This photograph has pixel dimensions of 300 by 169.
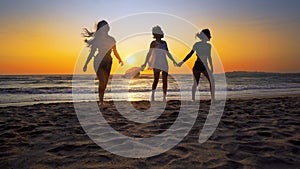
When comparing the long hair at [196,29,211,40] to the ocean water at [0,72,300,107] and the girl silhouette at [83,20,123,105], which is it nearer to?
the girl silhouette at [83,20,123,105]

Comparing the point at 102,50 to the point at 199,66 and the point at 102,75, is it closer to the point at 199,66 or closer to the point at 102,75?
the point at 102,75

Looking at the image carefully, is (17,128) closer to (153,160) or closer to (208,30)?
(153,160)

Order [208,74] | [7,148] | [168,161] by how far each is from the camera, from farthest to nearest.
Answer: [208,74] → [7,148] → [168,161]

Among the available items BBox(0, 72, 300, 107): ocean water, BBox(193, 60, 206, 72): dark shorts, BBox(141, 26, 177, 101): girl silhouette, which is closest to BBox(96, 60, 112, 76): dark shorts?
BBox(141, 26, 177, 101): girl silhouette

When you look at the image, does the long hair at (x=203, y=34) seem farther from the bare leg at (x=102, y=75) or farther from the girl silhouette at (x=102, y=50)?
the bare leg at (x=102, y=75)

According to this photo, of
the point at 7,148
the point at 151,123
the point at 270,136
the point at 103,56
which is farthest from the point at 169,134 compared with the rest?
the point at 103,56

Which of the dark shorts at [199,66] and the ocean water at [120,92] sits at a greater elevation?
the dark shorts at [199,66]

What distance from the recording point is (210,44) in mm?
7434

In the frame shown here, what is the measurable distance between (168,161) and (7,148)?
1.95 meters

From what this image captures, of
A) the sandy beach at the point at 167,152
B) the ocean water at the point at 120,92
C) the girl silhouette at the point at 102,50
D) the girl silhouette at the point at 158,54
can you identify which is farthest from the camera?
the ocean water at the point at 120,92

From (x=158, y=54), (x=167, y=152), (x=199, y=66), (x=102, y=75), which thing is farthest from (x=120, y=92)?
(x=167, y=152)

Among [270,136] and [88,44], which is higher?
[88,44]

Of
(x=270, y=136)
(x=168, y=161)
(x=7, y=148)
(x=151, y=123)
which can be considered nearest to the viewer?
(x=168, y=161)

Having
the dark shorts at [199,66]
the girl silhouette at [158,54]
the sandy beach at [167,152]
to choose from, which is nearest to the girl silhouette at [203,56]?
the dark shorts at [199,66]
